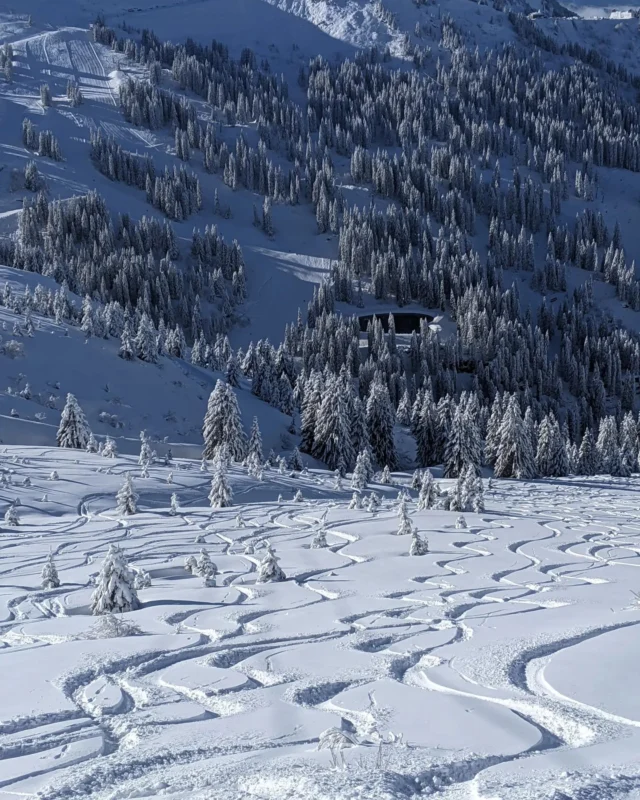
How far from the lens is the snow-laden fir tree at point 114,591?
14266mm

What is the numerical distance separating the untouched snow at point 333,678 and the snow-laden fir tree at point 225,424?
4191 cm

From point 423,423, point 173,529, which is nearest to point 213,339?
point 423,423

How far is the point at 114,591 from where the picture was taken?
14.3 m

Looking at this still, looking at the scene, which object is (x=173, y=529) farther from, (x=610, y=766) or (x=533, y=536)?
(x=610, y=766)

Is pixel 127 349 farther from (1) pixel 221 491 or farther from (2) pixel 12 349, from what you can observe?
(1) pixel 221 491

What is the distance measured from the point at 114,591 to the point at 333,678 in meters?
6.47

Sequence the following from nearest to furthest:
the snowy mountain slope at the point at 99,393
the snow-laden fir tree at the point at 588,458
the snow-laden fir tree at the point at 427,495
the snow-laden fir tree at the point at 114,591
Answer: the snow-laden fir tree at the point at 114,591 < the snow-laden fir tree at the point at 427,495 < the snowy mountain slope at the point at 99,393 < the snow-laden fir tree at the point at 588,458

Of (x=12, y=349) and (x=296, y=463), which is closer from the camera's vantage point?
(x=296, y=463)

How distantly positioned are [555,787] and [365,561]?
1405cm

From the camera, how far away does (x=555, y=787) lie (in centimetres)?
605

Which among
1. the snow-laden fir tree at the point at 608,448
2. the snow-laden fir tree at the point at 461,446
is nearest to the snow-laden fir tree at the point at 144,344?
the snow-laden fir tree at the point at 461,446

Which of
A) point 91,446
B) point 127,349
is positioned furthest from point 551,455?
point 91,446

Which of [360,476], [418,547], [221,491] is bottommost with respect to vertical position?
[360,476]

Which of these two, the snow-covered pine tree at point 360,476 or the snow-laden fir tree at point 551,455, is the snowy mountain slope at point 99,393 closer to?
the snow-covered pine tree at point 360,476
